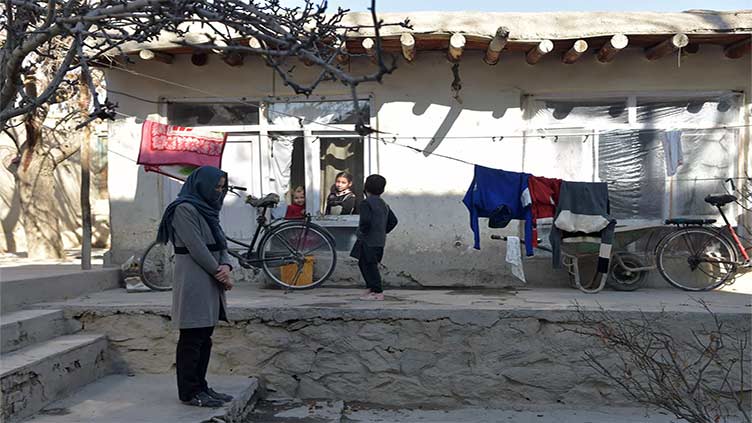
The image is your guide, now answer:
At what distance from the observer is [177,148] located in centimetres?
704

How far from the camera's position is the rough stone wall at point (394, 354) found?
556 centimetres

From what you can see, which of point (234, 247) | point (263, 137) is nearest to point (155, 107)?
point (263, 137)

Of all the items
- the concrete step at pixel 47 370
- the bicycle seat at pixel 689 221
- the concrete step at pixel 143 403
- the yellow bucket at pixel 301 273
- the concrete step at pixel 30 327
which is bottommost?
the concrete step at pixel 143 403

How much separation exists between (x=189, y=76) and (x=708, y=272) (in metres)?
6.86

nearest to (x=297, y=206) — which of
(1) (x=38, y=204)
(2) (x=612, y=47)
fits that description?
(2) (x=612, y=47)

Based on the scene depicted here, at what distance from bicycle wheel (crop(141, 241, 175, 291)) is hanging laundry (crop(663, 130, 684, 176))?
19.3 feet

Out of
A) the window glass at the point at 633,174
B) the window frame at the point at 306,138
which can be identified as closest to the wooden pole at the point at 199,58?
the window frame at the point at 306,138

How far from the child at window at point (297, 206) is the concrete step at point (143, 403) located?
2.49 meters

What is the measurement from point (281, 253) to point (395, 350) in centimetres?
208

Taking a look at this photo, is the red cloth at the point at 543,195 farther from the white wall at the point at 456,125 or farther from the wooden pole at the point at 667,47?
the wooden pole at the point at 667,47

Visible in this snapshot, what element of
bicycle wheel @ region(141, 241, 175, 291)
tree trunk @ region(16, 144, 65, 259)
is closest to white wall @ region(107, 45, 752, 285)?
bicycle wheel @ region(141, 241, 175, 291)

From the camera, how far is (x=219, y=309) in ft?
14.4

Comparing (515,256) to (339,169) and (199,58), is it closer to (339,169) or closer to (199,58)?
(339,169)

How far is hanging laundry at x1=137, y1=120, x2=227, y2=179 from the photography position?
272 inches
